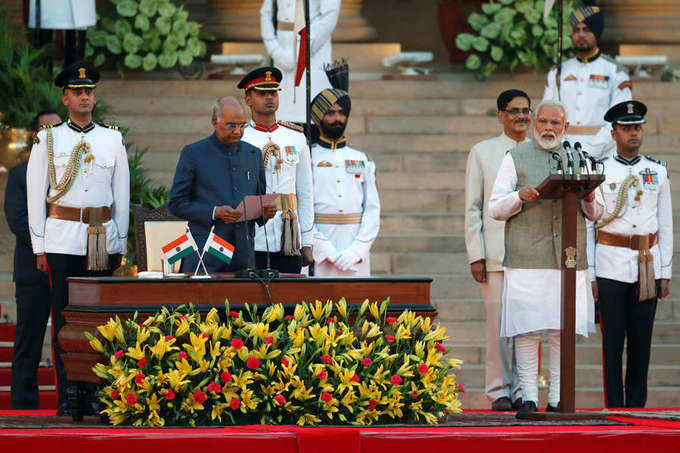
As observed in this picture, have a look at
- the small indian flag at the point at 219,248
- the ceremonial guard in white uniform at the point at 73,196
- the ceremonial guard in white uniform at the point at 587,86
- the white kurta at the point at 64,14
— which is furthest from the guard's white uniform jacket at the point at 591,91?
the small indian flag at the point at 219,248

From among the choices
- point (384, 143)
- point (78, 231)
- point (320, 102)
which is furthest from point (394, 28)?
point (78, 231)

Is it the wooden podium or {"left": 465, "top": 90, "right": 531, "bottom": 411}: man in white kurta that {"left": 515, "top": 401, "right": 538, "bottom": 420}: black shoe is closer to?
Answer: the wooden podium

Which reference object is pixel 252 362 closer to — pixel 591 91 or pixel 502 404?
pixel 502 404

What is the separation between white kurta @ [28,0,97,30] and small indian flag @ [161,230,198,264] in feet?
20.9

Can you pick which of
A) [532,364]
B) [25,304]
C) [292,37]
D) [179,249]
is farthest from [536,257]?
[292,37]

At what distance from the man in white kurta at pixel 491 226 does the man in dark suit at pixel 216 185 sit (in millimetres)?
1906

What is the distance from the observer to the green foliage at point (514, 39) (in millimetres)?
14633

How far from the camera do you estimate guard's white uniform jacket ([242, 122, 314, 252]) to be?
8.69 metres

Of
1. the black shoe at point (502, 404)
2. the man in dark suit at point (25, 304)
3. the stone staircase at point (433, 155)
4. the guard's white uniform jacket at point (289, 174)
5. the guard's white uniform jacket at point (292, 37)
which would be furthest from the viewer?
the guard's white uniform jacket at point (292, 37)

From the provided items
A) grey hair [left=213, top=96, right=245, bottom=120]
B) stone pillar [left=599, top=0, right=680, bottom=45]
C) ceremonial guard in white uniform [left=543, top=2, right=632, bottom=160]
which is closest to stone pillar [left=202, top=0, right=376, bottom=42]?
stone pillar [left=599, top=0, right=680, bottom=45]

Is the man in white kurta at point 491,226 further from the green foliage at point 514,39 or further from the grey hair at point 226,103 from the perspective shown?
the green foliage at point 514,39

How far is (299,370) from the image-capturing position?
6777mm

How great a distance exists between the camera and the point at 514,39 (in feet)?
48.1

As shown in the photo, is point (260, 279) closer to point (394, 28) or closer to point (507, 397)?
point (507, 397)
